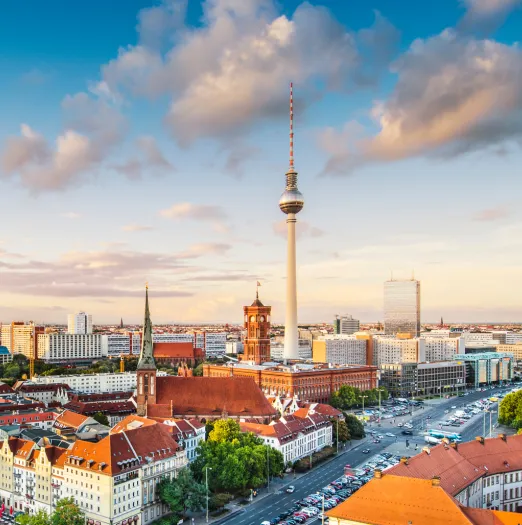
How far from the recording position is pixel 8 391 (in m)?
128

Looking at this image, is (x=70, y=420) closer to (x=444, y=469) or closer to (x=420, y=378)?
(x=444, y=469)

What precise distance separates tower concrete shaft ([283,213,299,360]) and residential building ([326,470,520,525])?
361 feet

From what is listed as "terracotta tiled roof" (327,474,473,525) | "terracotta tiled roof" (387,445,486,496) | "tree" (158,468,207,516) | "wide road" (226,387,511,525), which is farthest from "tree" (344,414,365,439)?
"terracotta tiled roof" (327,474,473,525)

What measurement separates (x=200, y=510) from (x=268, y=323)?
275 ft

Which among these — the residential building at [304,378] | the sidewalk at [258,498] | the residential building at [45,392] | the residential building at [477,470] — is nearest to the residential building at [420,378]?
the residential building at [304,378]

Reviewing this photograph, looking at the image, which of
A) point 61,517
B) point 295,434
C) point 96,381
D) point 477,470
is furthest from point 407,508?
point 96,381

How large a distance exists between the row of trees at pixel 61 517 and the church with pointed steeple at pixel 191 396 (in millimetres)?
33221

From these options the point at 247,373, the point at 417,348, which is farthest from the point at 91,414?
the point at 417,348

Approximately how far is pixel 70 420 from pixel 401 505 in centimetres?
6359

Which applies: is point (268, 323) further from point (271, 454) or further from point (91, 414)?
point (271, 454)

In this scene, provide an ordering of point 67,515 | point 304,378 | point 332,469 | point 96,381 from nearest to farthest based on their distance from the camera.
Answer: point 67,515 < point 332,469 < point 304,378 < point 96,381

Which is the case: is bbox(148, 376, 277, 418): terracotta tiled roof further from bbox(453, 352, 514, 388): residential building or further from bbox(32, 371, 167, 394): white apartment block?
bbox(453, 352, 514, 388): residential building

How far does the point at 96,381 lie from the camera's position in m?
161

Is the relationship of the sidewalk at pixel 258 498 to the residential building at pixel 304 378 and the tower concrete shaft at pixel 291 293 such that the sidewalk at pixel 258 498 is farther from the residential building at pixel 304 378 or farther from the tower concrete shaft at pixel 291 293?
the tower concrete shaft at pixel 291 293
